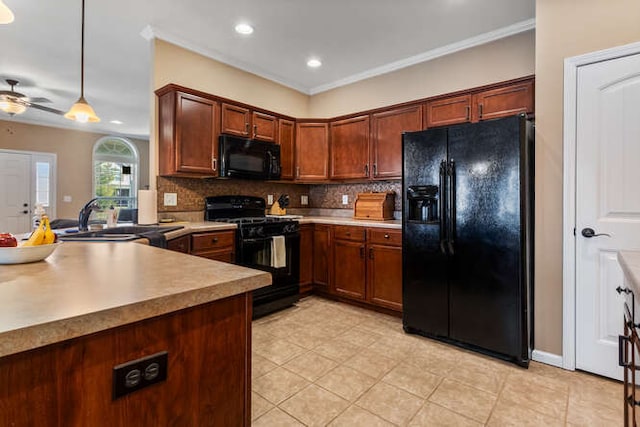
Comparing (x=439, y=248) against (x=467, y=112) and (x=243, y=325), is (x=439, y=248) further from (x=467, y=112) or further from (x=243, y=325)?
(x=243, y=325)

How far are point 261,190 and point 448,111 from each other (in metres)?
2.31

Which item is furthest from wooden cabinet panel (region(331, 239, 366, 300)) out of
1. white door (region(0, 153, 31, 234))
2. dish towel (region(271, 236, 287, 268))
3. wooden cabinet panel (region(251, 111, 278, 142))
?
white door (region(0, 153, 31, 234))

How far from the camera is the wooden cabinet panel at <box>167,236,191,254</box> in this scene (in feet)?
7.99

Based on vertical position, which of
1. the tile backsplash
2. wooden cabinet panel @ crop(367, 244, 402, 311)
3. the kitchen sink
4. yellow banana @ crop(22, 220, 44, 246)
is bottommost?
wooden cabinet panel @ crop(367, 244, 402, 311)

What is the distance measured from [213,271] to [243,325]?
19 cm

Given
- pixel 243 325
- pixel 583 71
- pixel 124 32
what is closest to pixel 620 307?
pixel 583 71

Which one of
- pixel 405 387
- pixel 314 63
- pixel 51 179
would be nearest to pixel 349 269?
pixel 405 387

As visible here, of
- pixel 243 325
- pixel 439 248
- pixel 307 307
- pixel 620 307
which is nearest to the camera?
pixel 243 325

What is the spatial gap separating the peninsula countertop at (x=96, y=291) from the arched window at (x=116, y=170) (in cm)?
728

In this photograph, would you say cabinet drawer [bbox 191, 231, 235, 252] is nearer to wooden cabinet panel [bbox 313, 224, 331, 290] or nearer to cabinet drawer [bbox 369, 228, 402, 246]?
wooden cabinet panel [bbox 313, 224, 331, 290]

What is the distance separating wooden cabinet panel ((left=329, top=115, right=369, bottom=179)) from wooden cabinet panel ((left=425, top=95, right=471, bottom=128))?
74 cm

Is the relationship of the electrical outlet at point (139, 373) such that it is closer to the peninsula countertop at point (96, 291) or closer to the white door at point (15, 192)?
the peninsula countertop at point (96, 291)

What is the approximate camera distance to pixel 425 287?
2.62m

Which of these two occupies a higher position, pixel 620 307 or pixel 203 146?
pixel 203 146
